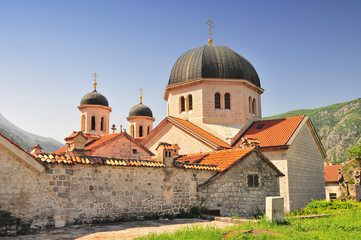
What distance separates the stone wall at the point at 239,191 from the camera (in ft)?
45.4

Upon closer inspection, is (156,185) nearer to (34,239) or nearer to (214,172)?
(214,172)

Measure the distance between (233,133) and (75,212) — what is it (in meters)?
16.1

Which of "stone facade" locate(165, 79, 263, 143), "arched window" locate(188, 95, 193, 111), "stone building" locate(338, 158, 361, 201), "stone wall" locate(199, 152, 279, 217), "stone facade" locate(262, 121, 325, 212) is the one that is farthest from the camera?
"stone building" locate(338, 158, 361, 201)

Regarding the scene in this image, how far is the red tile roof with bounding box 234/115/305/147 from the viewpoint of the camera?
2147 cm

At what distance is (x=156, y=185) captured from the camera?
1243 centimetres

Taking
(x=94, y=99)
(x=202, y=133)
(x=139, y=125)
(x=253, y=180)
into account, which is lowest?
(x=253, y=180)

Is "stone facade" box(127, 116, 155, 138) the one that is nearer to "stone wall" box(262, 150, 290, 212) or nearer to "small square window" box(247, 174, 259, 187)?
"stone wall" box(262, 150, 290, 212)

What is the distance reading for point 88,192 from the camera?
1067 centimetres

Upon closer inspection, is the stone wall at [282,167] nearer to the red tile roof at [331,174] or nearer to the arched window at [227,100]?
the arched window at [227,100]

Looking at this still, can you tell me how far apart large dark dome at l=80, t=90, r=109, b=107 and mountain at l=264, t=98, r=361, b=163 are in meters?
71.5

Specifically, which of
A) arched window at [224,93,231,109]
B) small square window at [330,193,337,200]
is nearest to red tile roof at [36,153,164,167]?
arched window at [224,93,231,109]

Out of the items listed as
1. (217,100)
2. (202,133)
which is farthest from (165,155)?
(217,100)

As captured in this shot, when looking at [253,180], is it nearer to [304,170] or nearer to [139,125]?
[304,170]

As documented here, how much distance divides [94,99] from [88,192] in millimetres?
28744
